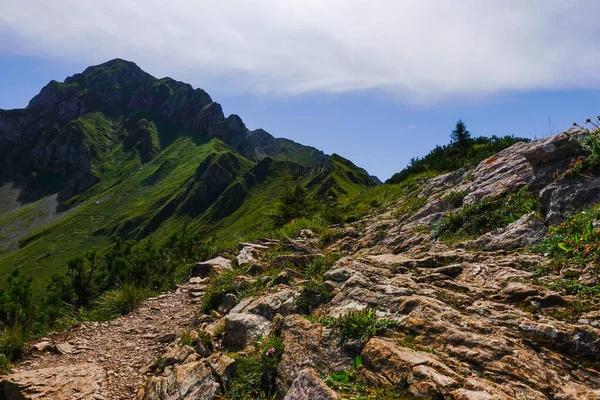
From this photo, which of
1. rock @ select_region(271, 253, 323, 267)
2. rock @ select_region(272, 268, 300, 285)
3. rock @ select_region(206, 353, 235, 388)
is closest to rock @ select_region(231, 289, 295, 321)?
rock @ select_region(272, 268, 300, 285)

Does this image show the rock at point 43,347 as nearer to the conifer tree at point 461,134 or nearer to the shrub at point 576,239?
the shrub at point 576,239

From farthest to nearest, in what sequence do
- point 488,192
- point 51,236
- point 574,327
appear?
point 51,236 < point 488,192 < point 574,327

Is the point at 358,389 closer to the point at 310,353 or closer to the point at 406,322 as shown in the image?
the point at 310,353

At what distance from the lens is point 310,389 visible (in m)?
5.09

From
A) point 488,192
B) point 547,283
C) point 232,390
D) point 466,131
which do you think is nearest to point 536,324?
point 547,283

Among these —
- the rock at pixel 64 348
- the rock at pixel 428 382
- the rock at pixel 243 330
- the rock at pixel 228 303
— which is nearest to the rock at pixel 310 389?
the rock at pixel 428 382

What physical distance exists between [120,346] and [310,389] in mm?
8003

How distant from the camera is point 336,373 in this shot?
5680 mm

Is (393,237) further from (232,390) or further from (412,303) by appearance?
(232,390)

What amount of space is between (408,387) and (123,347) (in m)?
9.14

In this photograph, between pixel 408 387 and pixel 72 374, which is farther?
pixel 72 374

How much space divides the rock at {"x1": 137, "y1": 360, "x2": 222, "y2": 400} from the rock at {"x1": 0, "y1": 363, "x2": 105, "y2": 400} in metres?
1.55

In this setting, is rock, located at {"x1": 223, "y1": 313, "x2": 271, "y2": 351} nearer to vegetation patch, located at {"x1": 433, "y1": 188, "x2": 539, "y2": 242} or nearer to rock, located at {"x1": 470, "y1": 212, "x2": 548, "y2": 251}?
rock, located at {"x1": 470, "y1": 212, "x2": 548, "y2": 251}

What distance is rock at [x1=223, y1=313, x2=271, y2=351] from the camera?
27.2 feet
